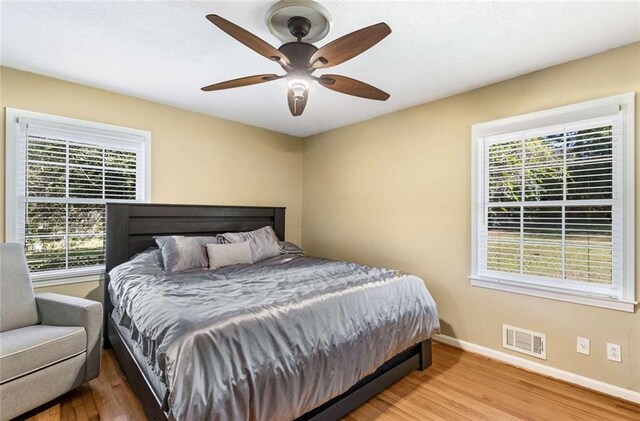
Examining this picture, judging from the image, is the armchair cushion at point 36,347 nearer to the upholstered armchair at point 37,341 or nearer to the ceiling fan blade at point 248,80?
the upholstered armchair at point 37,341

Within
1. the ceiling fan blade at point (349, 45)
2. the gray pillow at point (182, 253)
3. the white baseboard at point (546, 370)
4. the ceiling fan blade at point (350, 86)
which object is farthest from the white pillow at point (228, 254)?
the white baseboard at point (546, 370)

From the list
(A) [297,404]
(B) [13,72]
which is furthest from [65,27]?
(A) [297,404]

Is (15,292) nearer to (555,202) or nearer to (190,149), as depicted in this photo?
(190,149)

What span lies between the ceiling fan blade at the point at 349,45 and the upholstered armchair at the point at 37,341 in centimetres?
229

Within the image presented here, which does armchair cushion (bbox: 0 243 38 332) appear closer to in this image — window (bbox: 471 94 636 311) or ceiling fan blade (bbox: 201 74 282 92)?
ceiling fan blade (bbox: 201 74 282 92)

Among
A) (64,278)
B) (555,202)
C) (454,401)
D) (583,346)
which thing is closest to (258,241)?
(64,278)

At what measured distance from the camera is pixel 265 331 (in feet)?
5.15

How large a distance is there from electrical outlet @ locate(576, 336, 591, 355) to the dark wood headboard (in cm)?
331

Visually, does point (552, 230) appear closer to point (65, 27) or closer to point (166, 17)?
point (166, 17)

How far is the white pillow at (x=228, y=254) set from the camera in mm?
2976

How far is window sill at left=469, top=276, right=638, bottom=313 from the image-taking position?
2160 mm

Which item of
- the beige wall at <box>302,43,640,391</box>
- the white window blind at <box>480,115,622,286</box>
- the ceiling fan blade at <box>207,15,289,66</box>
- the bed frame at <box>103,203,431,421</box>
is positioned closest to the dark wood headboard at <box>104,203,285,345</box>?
the bed frame at <box>103,203,431,421</box>

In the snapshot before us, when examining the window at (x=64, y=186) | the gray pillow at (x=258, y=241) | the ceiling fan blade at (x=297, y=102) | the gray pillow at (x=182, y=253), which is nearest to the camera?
the ceiling fan blade at (x=297, y=102)

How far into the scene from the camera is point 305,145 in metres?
4.74
